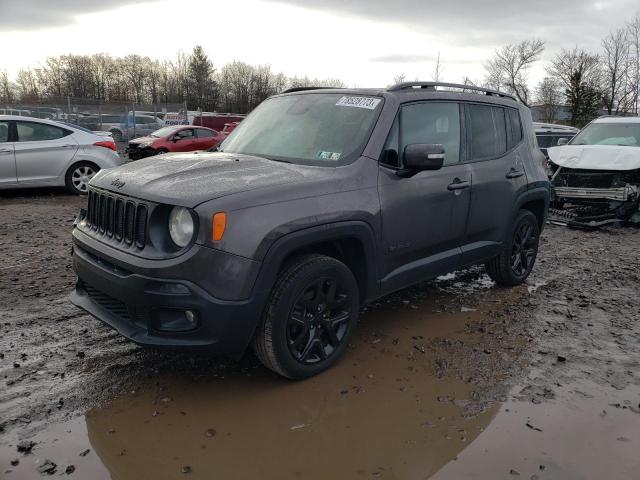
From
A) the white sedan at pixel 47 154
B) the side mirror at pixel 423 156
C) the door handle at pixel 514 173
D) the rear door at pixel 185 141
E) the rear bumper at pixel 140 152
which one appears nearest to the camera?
the side mirror at pixel 423 156

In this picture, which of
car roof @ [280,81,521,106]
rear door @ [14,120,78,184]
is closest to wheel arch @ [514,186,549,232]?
car roof @ [280,81,521,106]

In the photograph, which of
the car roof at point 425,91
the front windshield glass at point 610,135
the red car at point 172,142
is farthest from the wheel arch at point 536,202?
the red car at point 172,142

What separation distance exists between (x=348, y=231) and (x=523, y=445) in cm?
156

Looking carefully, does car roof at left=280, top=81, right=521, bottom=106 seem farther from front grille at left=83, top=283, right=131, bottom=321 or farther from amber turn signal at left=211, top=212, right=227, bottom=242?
front grille at left=83, top=283, right=131, bottom=321

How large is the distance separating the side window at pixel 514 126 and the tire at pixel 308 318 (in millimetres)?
2610

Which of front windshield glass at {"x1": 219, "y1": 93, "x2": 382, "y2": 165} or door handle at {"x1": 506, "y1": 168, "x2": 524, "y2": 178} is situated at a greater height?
front windshield glass at {"x1": 219, "y1": 93, "x2": 382, "y2": 165}

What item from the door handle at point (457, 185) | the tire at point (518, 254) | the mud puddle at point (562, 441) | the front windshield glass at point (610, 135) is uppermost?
the front windshield glass at point (610, 135)

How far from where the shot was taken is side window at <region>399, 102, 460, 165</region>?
400 centimetres

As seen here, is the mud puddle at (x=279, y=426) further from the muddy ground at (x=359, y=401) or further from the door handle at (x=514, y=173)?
the door handle at (x=514, y=173)

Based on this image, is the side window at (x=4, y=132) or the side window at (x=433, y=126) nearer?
the side window at (x=433, y=126)

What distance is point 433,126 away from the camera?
13.9 ft

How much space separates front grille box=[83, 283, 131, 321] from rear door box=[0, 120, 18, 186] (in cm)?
724

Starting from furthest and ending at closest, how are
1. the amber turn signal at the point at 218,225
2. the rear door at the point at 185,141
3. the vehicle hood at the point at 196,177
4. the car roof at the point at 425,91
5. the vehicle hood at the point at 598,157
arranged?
the rear door at the point at 185,141
the vehicle hood at the point at 598,157
the car roof at the point at 425,91
the vehicle hood at the point at 196,177
the amber turn signal at the point at 218,225

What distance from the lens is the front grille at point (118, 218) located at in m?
3.07
